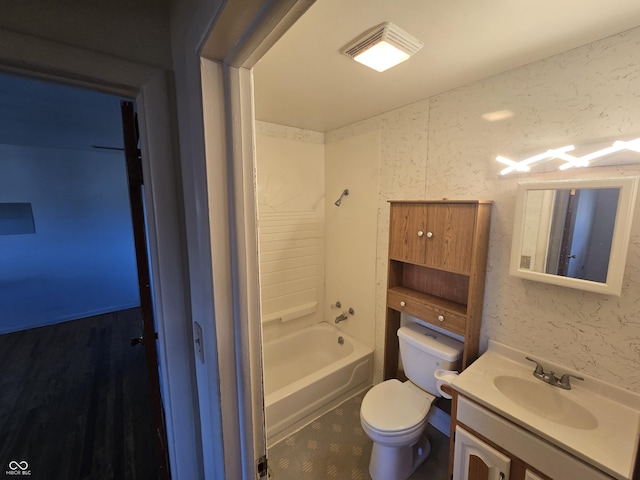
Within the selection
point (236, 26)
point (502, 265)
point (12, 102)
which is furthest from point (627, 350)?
point (12, 102)

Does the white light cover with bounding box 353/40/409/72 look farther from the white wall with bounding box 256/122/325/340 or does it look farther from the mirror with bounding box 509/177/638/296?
the white wall with bounding box 256/122/325/340

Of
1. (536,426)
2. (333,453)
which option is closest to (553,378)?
(536,426)

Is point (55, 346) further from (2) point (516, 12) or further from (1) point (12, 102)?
(2) point (516, 12)

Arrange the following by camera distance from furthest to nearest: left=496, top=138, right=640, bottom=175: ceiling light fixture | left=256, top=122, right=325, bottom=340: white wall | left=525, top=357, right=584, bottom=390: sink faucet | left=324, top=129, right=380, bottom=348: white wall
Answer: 1. left=256, top=122, right=325, bottom=340: white wall
2. left=324, top=129, right=380, bottom=348: white wall
3. left=525, top=357, right=584, bottom=390: sink faucet
4. left=496, top=138, right=640, bottom=175: ceiling light fixture

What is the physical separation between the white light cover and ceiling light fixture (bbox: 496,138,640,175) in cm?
81

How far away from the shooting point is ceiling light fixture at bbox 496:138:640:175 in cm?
112

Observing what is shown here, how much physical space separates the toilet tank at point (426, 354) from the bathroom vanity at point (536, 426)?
0.19m

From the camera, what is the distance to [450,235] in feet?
5.17

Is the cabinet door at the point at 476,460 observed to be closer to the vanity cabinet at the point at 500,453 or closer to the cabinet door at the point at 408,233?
the vanity cabinet at the point at 500,453

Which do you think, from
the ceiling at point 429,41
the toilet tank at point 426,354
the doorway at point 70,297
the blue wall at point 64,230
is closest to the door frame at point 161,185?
the doorway at point 70,297

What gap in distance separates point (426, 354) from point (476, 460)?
0.57 meters

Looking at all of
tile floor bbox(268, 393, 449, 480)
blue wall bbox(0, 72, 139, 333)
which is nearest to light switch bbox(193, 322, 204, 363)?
tile floor bbox(268, 393, 449, 480)

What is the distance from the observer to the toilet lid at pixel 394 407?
1.54 m

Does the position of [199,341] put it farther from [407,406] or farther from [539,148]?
[539,148]
